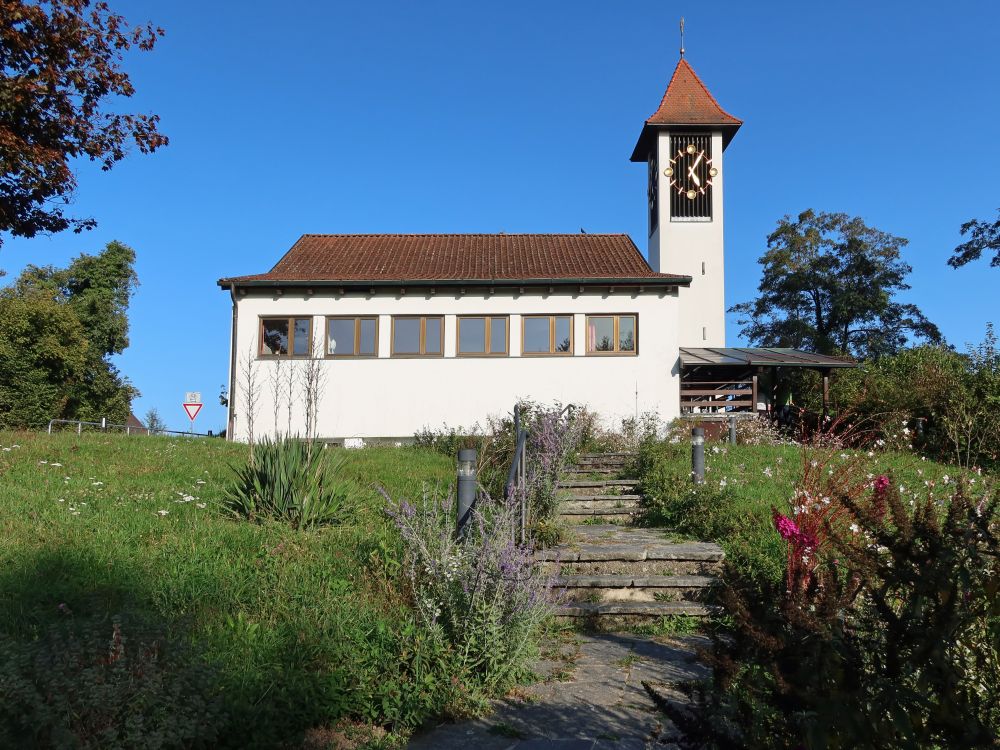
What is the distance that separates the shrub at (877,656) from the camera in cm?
172

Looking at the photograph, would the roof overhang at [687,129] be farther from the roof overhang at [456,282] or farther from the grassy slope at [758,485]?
the grassy slope at [758,485]

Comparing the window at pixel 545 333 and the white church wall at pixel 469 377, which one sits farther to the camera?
the window at pixel 545 333

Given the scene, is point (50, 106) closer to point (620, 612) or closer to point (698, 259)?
point (620, 612)

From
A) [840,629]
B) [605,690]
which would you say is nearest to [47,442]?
[605,690]

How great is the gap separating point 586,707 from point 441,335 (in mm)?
15132

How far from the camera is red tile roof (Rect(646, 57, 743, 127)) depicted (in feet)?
86.3

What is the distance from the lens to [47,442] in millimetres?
11531

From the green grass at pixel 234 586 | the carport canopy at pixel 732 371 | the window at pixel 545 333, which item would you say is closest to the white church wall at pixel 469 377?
the window at pixel 545 333

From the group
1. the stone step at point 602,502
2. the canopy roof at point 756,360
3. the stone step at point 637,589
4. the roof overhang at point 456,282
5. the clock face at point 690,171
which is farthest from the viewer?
the clock face at point 690,171

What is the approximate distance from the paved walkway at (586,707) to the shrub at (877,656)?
1.01 m

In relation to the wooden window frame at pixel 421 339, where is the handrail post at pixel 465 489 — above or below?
below

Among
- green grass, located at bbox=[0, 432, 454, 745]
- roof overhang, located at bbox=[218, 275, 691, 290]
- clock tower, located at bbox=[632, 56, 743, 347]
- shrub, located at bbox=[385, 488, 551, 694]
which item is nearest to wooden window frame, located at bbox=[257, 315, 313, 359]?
roof overhang, located at bbox=[218, 275, 691, 290]

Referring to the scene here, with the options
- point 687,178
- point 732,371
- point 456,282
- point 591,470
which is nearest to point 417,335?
point 456,282

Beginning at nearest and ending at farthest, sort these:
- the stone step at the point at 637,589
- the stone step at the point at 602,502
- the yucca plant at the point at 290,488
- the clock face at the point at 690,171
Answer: the stone step at the point at 637,589, the yucca plant at the point at 290,488, the stone step at the point at 602,502, the clock face at the point at 690,171
